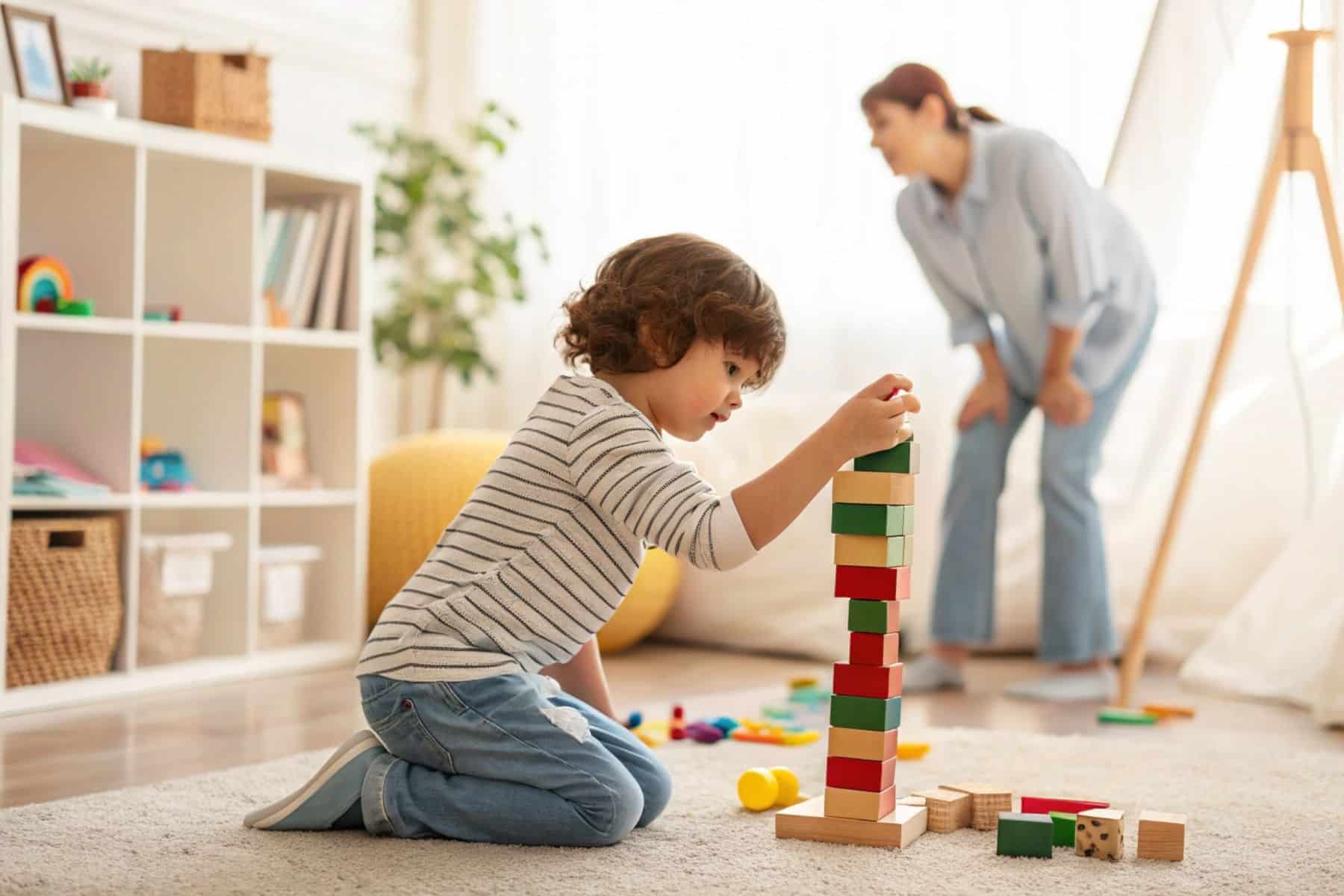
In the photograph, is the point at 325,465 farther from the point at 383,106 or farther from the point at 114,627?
the point at 383,106

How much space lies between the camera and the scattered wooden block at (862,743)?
1.39m

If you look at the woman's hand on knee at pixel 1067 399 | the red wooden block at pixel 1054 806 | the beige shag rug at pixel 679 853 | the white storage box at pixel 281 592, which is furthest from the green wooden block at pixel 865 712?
the white storage box at pixel 281 592

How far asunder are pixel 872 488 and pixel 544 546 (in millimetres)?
330

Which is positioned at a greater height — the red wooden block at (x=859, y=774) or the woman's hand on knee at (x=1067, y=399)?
the woman's hand on knee at (x=1067, y=399)

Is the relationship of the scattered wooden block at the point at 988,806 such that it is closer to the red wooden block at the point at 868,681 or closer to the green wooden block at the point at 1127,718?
the red wooden block at the point at 868,681

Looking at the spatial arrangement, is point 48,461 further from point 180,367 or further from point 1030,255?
point 1030,255

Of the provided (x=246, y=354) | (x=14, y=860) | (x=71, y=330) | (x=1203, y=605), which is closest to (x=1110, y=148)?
(x=1203, y=605)

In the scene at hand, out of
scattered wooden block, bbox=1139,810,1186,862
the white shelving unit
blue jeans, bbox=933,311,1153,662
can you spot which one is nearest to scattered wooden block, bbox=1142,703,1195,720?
blue jeans, bbox=933,311,1153,662

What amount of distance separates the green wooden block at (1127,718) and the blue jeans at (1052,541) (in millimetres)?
278

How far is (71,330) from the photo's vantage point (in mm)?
2363

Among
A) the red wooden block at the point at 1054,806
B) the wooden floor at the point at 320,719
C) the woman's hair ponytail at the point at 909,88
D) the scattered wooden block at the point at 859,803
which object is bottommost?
the wooden floor at the point at 320,719

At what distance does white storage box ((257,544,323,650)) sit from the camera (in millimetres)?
2668

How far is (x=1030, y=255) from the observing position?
2.48 m

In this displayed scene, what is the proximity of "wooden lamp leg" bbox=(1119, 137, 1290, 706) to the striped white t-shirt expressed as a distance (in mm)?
1239
